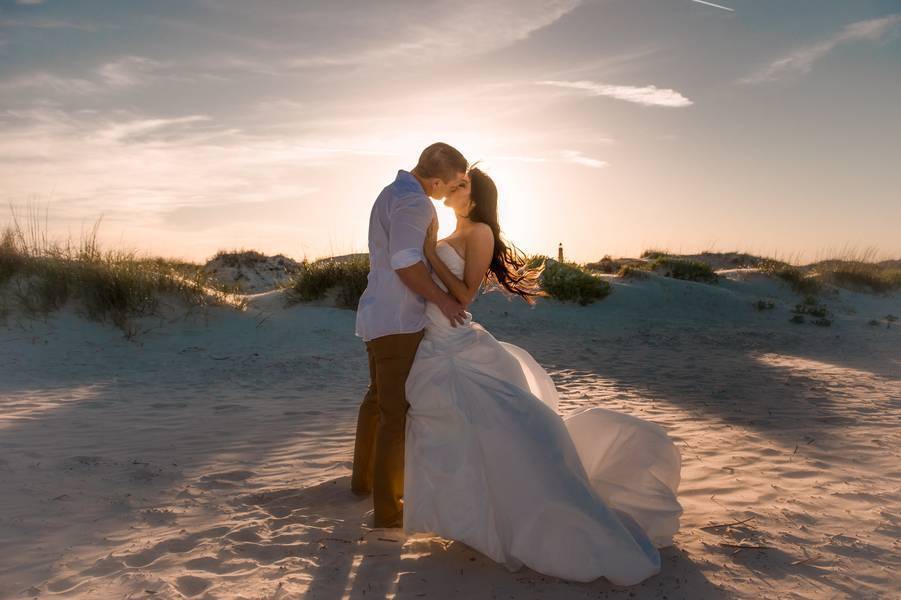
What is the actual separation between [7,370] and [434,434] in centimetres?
776

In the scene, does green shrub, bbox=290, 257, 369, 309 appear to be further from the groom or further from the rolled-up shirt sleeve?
the rolled-up shirt sleeve

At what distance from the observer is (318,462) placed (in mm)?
6191

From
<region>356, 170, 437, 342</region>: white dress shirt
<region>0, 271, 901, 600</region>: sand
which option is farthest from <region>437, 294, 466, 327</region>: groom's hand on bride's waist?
<region>0, 271, 901, 600</region>: sand

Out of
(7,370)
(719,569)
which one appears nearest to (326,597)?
(719,569)

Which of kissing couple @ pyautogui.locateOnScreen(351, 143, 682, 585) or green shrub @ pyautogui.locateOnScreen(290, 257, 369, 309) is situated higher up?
green shrub @ pyautogui.locateOnScreen(290, 257, 369, 309)

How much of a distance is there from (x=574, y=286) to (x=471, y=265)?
38.0 feet

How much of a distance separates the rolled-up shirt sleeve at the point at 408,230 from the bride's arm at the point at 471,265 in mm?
132

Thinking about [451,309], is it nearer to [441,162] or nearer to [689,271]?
[441,162]

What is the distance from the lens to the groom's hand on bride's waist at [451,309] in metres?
4.19

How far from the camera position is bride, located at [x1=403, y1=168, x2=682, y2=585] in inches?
146

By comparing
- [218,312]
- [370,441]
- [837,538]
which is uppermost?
[218,312]

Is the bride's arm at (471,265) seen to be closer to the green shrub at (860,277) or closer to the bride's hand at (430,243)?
the bride's hand at (430,243)

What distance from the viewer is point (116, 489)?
17.3 ft

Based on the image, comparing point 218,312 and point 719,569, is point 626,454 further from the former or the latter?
point 218,312
